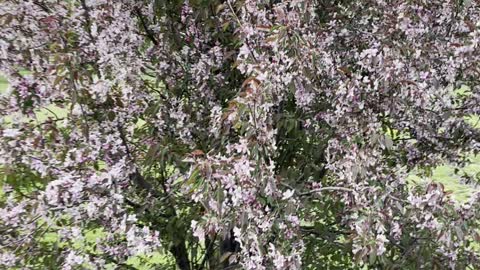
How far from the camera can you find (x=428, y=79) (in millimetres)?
2461

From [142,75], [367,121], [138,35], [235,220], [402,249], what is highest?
[138,35]

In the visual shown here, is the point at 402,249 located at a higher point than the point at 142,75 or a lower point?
lower

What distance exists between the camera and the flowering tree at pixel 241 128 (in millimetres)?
2080

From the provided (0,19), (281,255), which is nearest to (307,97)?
(281,255)

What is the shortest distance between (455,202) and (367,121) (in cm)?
46

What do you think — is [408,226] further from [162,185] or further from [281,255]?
[162,185]

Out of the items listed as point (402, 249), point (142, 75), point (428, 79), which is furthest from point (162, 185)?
point (428, 79)

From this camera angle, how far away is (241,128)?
2.05 meters

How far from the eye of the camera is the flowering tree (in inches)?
81.9

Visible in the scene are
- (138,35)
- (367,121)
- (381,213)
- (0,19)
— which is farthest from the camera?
(138,35)

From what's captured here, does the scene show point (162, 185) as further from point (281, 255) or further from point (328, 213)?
point (281, 255)

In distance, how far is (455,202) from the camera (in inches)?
83.4

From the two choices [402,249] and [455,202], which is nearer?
[455,202]

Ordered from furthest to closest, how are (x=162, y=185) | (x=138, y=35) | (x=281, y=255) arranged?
(x=162, y=185) < (x=138, y=35) < (x=281, y=255)
